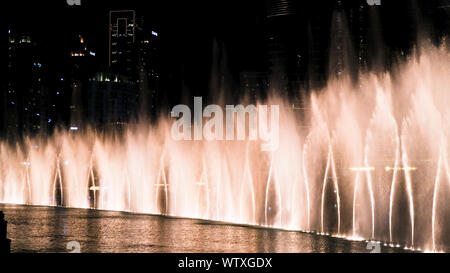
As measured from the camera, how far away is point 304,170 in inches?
1057

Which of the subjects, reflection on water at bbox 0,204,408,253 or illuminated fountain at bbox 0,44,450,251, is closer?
reflection on water at bbox 0,204,408,253

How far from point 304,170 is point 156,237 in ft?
40.4

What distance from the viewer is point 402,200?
33.5 metres

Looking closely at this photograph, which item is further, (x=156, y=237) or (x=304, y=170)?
(x=304, y=170)

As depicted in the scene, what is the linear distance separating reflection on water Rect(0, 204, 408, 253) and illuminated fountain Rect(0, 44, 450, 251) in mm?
2833

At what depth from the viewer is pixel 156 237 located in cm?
1584

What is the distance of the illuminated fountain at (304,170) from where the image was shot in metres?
23.0

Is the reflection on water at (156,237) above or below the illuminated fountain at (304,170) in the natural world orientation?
below

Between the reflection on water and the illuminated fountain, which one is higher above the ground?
the illuminated fountain

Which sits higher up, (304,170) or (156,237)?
(304,170)

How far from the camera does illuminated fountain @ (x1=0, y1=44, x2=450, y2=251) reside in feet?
75.4

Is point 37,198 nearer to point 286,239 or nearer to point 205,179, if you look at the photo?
point 205,179

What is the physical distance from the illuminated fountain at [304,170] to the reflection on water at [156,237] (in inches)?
112
